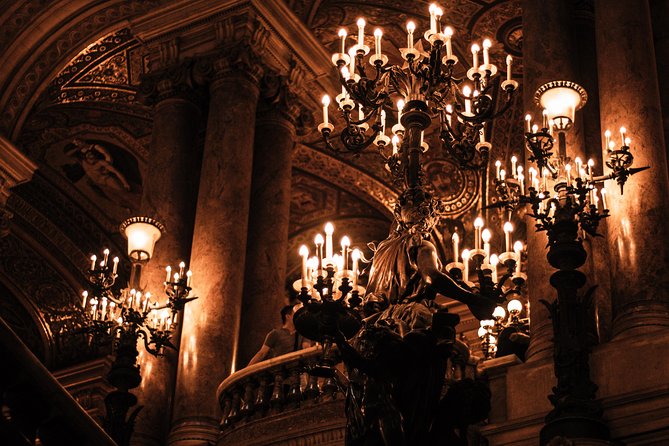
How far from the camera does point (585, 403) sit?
7.18 metres

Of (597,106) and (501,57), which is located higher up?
(501,57)

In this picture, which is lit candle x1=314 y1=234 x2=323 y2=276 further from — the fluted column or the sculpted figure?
the fluted column

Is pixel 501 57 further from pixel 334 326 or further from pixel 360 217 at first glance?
pixel 334 326

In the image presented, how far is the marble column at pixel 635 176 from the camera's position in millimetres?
8281

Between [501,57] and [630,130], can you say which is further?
[501,57]

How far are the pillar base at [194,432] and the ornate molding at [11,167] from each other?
498 centimetres

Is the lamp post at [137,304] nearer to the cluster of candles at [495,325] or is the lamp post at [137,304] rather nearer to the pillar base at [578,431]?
the cluster of candles at [495,325]

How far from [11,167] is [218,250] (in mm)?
4235

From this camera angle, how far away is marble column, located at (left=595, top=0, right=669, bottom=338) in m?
8.28

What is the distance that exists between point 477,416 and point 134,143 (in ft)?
35.1

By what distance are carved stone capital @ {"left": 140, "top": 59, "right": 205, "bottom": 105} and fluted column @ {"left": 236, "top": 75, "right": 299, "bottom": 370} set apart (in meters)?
0.66

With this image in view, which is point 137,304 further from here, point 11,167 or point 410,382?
point 11,167

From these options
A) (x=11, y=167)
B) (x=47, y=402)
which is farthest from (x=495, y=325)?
(x=47, y=402)

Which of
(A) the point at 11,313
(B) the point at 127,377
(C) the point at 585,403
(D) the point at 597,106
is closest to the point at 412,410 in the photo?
(C) the point at 585,403
